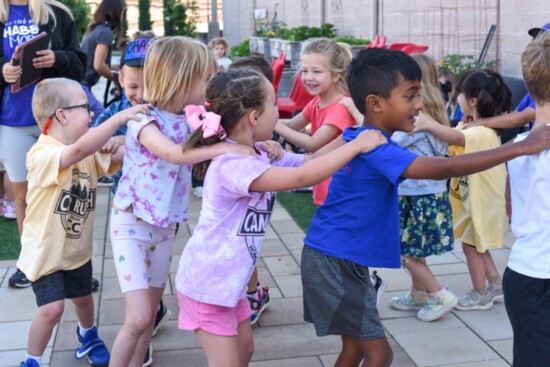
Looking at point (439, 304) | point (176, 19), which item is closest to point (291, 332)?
point (439, 304)

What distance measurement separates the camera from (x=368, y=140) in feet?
9.07

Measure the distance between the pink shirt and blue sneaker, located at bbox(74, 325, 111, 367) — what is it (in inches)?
55.9

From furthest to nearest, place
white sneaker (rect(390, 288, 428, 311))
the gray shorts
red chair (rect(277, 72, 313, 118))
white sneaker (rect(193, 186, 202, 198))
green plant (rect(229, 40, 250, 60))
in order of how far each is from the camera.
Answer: green plant (rect(229, 40, 250, 60)), red chair (rect(277, 72, 313, 118)), white sneaker (rect(193, 186, 202, 198)), the gray shorts, white sneaker (rect(390, 288, 428, 311))

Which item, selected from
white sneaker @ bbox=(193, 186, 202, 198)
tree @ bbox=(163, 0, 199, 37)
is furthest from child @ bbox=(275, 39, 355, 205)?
tree @ bbox=(163, 0, 199, 37)

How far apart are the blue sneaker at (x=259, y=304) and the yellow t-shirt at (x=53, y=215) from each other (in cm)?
112

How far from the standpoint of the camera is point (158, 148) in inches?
126

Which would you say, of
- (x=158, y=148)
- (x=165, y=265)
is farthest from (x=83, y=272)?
(x=158, y=148)

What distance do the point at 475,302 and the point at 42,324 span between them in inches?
100

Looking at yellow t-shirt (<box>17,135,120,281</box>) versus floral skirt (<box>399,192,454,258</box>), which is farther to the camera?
floral skirt (<box>399,192,454,258</box>)

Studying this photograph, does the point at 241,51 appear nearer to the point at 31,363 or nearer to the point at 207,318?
the point at 31,363

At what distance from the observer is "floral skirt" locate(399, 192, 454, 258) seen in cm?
439

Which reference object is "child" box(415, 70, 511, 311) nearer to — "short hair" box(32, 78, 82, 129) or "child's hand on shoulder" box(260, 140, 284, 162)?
"child's hand on shoulder" box(260, 140, 284, 162)


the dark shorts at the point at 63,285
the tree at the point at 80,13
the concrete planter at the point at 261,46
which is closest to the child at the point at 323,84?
the dark shorts at the point at 63,285

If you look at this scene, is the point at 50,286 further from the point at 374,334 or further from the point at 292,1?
the point at 292,1
